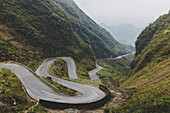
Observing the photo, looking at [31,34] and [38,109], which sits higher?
[31,34]

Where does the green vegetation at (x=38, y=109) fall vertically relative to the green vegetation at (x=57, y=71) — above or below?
above

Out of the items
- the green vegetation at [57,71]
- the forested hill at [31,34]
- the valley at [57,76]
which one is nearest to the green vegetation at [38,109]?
the valley at [57,76]

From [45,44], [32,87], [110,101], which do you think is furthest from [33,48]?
[110,101]

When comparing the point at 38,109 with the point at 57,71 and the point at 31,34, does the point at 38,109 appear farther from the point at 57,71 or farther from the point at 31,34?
the point at 31,34

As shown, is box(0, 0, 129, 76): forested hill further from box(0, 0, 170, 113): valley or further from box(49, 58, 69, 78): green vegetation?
box(49, 58, 69, 78): green vegetation

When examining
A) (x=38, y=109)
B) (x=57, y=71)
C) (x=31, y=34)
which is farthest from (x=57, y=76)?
(x=31, y=34)

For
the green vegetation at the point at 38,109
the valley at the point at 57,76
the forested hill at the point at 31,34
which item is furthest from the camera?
the forested hill at the point at 31,34

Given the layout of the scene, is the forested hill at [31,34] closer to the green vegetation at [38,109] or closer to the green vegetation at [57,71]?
the green vegetation at [57,71]

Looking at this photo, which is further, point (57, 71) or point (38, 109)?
point (57, 71)

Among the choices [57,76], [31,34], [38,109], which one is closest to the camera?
[38,109]

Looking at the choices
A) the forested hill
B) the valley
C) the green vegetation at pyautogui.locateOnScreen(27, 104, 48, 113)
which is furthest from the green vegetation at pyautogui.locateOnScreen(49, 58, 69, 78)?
the green vegetation at pyautogui.locateOnScreen(27, 104, 48, 113)

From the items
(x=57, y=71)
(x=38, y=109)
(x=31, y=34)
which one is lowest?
(x=57, y=71)
